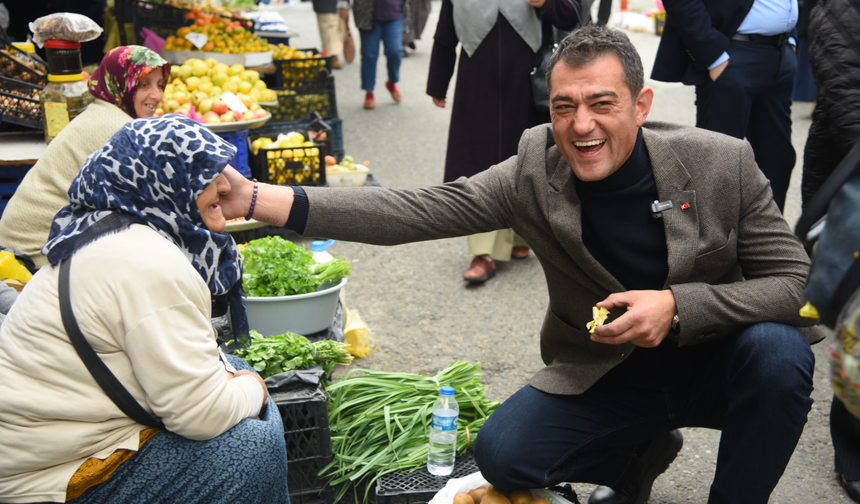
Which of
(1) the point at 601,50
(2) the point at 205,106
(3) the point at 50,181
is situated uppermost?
(1) the point at 601,50

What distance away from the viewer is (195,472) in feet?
6.40

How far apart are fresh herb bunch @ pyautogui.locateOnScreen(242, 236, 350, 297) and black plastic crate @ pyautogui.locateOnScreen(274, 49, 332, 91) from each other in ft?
11.2

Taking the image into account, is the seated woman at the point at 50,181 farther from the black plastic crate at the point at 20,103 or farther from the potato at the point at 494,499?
the potato at the point at 494,499

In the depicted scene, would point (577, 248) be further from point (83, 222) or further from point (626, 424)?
point (83, 222)

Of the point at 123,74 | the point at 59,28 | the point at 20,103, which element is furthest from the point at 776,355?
the point at 20,103

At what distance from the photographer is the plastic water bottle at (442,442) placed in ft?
8.22

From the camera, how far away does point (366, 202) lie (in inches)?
89.4

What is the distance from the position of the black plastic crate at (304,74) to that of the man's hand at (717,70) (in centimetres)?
344

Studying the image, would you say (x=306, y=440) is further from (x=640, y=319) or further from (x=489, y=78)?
(x=489, y=78)

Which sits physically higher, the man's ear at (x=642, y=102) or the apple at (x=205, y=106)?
the man's ear at (x=642, y=102)

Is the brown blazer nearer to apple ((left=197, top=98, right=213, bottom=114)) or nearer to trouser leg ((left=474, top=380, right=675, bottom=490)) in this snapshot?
trouser leg ((left=474, top=380, right=675, bottom=490))

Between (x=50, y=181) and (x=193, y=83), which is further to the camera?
(x=193, y=83)

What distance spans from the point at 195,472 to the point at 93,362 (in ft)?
1.29

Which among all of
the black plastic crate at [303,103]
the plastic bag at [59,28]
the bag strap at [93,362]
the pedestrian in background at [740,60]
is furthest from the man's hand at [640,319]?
the black plastic crate at [303,103]
